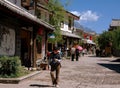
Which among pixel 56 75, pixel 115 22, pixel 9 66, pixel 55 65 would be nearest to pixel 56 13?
pixel 9 66

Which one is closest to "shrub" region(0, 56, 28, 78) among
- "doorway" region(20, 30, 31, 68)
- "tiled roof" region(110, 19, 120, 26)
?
"doorway" region(20, 30, 31, 68)

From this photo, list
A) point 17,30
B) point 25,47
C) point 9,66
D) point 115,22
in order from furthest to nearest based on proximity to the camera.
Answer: point 115,22
point 25,47
point 17,30
point 9,66

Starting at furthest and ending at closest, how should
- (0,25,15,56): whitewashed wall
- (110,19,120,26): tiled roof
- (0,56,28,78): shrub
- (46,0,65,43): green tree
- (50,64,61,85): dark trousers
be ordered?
(110,19,120,26): tiled roof → (46,0,65,43): green tree → (0,25,15,56): whitewashed wall → (0,56,28,78): shrub → (50,64,61,85): dark trousers

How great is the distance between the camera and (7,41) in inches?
790

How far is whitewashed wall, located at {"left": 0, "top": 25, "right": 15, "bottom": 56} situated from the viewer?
752 inches

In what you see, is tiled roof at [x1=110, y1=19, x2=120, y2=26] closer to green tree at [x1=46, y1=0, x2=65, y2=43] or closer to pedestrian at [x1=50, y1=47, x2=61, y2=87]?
green tree at [x1=46, y1=0, x2=65, y2=43]

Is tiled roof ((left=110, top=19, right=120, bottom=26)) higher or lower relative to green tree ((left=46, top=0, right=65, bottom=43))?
higher

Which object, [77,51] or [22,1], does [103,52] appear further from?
[22,1]

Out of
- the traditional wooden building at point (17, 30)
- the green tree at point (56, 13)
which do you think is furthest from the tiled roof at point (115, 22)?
the traditional wooden building at point (17, 30)

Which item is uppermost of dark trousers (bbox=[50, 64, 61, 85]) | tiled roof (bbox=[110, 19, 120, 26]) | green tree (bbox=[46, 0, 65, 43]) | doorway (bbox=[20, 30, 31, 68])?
tiled roof (bbox=[110, 19, 120, 26])

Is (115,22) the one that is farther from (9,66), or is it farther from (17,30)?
(9,66)

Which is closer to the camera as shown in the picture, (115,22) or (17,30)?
(17,30)

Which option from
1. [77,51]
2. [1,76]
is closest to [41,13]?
[77,51]

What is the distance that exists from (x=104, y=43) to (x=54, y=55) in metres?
51.4
